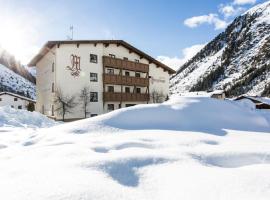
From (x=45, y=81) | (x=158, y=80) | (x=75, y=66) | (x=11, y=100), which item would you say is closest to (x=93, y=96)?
(x=75, y=66)

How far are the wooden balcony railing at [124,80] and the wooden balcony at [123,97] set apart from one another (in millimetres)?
1277

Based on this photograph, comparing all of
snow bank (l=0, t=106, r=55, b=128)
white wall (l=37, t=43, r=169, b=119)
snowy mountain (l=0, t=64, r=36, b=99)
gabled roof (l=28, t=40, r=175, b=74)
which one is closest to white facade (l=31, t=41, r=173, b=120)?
white wall (l=37, t=43, r=169, b=119)

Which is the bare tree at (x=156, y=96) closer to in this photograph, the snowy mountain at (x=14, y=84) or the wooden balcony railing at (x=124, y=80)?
the wooden balcony railing at (x=124, y=80)

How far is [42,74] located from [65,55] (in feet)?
22.1

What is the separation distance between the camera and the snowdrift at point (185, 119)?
8.66m

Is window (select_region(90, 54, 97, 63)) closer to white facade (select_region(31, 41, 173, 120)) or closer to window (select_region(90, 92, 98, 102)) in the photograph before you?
white facade (select_region(31, 41, 173, 120))

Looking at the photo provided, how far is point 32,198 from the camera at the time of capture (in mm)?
3908

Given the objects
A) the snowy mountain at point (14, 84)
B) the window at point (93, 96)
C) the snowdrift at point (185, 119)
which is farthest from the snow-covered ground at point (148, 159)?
the snowy mountain at point (14, 84)

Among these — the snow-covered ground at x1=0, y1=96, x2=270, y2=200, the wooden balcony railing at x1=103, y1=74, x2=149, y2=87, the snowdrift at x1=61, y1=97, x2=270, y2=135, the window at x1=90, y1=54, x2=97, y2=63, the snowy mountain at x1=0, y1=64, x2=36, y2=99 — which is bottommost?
the snow-covered ground at x1=0, y1=96, x2=270, y2=200

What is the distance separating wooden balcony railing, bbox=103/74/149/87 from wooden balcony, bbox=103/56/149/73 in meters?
1.08

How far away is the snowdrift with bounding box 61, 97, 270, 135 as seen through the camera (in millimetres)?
8656

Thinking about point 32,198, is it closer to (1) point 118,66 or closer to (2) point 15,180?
(2) point 15,180

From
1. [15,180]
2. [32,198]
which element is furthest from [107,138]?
[32,198]

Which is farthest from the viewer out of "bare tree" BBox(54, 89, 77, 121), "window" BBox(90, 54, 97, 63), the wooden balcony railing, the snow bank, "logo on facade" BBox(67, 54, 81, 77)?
the wooden balcony railing
